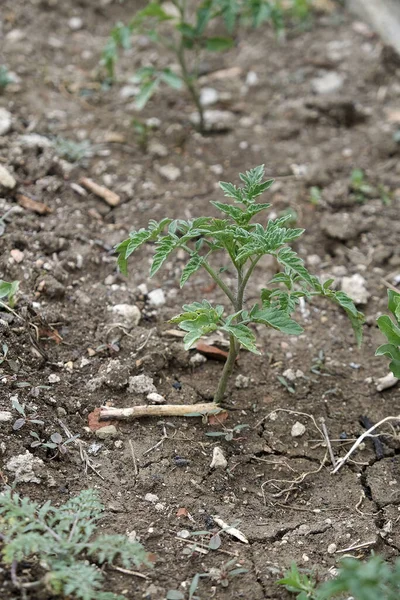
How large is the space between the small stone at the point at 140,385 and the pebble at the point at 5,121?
162 cm

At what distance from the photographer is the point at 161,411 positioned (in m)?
2.58

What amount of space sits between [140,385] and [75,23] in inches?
117

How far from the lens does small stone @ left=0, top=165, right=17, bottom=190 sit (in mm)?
3193

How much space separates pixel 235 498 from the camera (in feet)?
7.92

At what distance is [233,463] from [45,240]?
130cm

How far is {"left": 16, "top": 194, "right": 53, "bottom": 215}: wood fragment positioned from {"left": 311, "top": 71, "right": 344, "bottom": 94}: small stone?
1.95 m

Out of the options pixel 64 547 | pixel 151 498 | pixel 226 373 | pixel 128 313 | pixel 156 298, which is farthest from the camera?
pixel 156 298

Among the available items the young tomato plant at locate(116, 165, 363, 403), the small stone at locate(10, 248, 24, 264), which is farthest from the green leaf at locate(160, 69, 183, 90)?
the young tomato plant at locate(116, 165, 363, 403)

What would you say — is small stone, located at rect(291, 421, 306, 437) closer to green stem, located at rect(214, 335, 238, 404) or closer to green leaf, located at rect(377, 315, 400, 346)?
→ green stem, located at rect(214, 335, 238, 404)

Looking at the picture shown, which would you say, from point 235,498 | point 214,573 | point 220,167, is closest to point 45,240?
point 220,167

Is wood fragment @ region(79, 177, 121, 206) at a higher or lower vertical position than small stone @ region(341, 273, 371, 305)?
lower

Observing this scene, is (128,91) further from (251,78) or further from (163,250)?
(163,250)

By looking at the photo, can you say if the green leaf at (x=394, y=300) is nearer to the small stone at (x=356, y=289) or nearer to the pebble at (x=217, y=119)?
the small stone at (x=356, y=289)

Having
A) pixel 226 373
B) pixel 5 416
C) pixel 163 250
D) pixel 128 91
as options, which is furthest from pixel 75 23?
pixel 5 416
